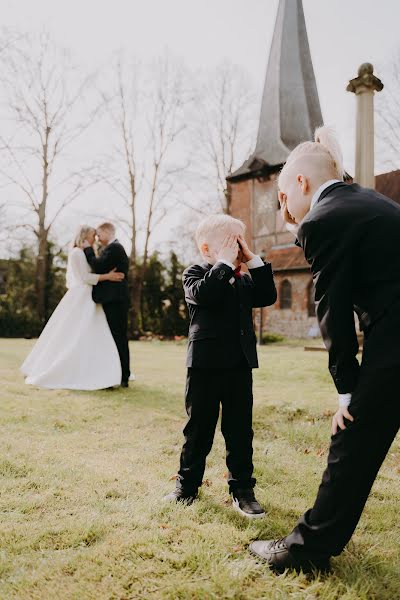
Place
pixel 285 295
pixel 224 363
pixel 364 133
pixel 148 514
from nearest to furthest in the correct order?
pixel 148 514 < pixel 224 363 < pixel 364 133 < pixel 285 295

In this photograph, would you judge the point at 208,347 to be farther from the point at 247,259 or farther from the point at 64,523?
the point at 64,523

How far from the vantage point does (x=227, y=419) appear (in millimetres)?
3006

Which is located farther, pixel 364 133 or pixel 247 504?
pixel 364 133

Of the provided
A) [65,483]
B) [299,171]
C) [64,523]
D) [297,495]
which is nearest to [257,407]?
[297,495]

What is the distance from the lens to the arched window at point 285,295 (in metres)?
26.5

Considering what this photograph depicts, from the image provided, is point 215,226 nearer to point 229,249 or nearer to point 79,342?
point 229,249

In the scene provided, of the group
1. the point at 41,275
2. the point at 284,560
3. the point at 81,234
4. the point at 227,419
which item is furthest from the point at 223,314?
the point at 41,275

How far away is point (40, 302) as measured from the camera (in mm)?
25672

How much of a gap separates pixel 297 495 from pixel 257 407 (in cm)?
267

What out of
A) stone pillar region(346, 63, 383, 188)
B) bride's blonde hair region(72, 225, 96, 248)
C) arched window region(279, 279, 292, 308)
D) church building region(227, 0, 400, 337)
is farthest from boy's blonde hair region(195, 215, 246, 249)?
arched window region(279, 279, 292, 308)

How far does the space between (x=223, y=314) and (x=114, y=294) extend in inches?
176

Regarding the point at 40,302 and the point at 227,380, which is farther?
the point at 40,302

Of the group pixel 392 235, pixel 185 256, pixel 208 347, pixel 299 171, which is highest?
pixel 185 256

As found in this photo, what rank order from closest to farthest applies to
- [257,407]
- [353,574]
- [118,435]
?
[353,574]
[118,435]
[257,407]
